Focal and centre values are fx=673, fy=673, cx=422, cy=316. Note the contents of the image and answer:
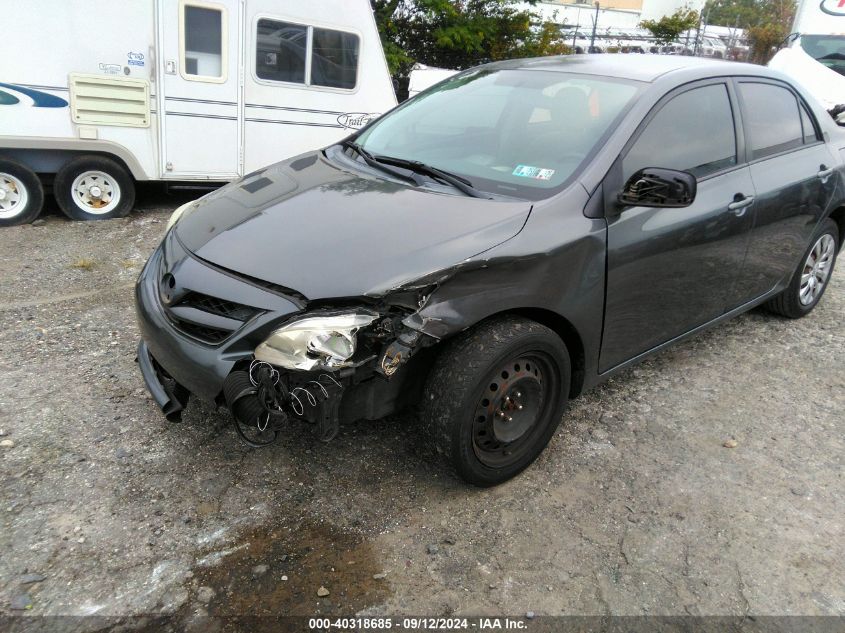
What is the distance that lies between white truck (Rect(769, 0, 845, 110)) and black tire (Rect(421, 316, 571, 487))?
10.6 meters

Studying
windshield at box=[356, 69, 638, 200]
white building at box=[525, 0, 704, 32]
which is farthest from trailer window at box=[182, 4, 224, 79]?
white building at box=[525, 0, 704, 32]

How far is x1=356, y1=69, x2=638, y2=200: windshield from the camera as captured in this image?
3.13 meters

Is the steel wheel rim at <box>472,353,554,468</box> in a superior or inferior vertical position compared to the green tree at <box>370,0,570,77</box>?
inferior

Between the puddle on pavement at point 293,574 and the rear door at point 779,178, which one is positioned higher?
the rear door at point 779,178

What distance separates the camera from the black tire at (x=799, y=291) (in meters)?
4.59

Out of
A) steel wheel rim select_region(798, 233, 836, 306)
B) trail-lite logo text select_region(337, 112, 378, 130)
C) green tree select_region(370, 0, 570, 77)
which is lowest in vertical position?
steel wheel rim select_region(798, 233, 836, 306)

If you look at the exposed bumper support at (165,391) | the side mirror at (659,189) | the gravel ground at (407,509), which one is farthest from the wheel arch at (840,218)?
the exposed bumper support at (165,391)

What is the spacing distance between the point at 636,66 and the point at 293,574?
9.93 feet

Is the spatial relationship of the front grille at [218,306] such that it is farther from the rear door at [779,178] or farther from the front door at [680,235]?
the rear door at [779,178]

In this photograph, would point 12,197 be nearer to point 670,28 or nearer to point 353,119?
point 353,119

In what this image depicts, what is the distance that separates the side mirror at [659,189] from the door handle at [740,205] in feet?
2.66

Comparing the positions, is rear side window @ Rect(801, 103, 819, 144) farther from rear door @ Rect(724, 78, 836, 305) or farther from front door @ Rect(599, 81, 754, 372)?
front door @ Rect(599, 81, 754, 372)

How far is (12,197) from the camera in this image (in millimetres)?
6359

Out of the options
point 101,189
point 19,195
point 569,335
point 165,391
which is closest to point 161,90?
point 101,189
